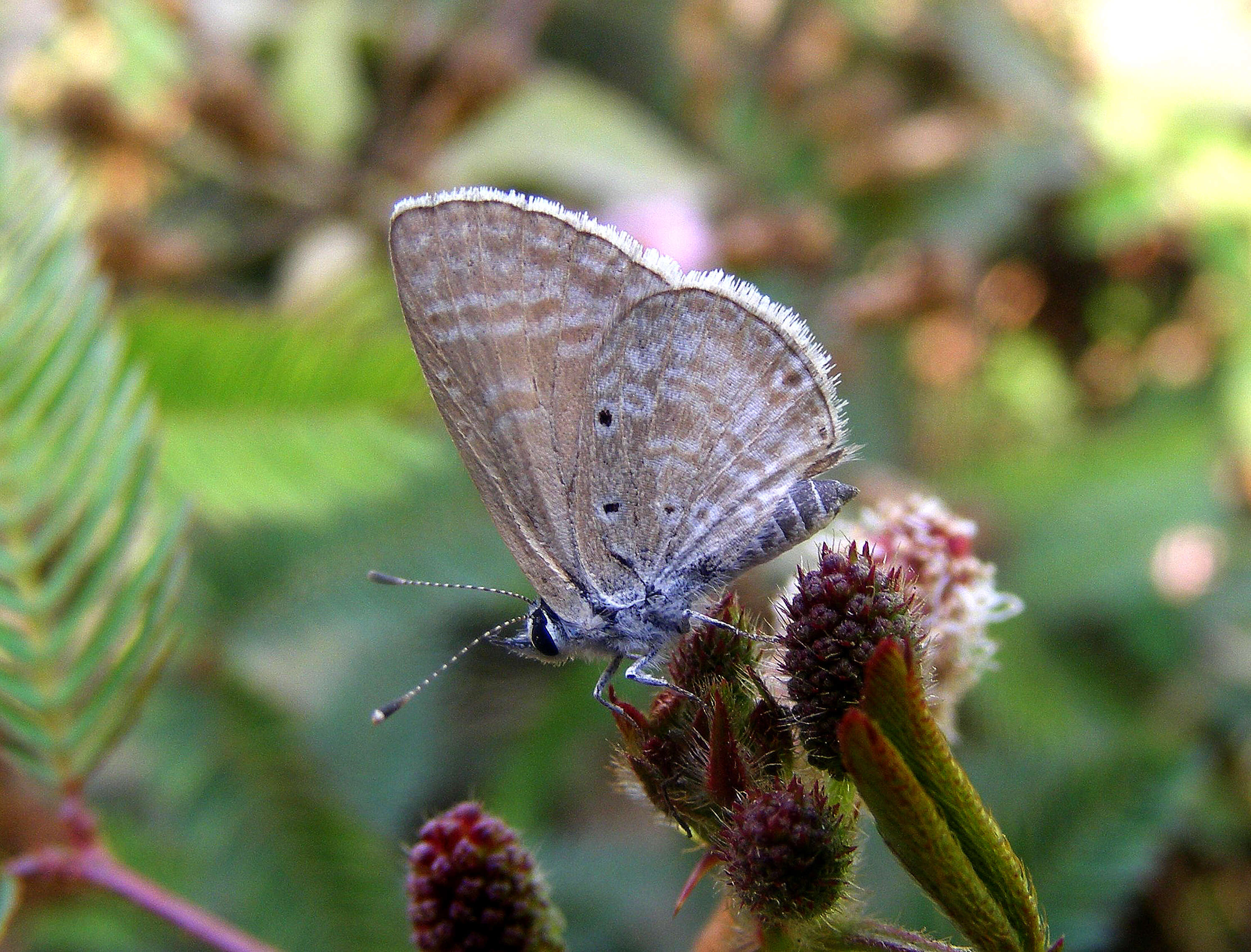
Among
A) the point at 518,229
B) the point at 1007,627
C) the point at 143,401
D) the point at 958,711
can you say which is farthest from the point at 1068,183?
the point at 143,401

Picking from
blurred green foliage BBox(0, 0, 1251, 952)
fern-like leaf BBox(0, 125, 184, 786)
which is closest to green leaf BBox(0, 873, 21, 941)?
fern-like leaf BBox(0, 125, 184, 786)

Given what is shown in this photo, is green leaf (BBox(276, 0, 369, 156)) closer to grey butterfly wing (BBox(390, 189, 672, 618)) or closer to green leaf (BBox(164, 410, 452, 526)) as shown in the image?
green leaf (BBox(164, 410, 452, 526))

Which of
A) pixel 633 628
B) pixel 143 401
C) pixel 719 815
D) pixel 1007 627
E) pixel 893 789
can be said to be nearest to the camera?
pixel 893 789

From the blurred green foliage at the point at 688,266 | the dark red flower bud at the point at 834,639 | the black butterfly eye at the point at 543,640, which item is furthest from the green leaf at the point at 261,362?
the dark red flower bud at the point at 834,639

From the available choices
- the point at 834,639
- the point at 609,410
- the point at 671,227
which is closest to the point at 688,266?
the point at 671,227

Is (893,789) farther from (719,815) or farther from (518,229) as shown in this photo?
(518,229)

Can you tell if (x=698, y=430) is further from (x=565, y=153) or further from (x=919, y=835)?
(x=565, y=153)
